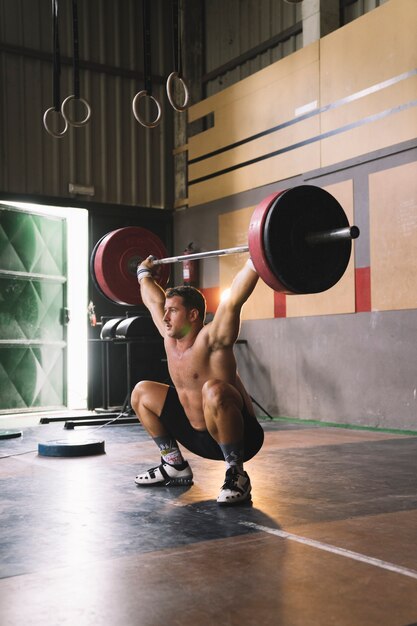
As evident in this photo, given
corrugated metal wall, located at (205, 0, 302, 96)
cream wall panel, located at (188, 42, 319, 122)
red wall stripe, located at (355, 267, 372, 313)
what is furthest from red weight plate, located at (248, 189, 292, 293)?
corrugated metal wall, located at (205, 0, 302, 96)

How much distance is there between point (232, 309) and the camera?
2.85 meters

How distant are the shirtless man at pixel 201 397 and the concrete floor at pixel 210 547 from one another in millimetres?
142

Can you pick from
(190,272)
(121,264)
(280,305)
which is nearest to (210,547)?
(121,264)

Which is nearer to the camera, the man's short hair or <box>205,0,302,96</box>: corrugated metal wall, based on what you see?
the man's short hair

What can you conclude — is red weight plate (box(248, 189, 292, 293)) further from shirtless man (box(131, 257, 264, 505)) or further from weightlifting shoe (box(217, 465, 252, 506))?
weightlifting shoe (box(217, 465, 252, 506))

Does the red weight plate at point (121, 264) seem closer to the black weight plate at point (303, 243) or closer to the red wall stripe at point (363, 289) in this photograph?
the black weight plate at point (303, 243)

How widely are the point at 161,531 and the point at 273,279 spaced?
0.99m

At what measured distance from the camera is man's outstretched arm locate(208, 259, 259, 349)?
9.16 ft

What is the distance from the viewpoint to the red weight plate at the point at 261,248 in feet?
8.87

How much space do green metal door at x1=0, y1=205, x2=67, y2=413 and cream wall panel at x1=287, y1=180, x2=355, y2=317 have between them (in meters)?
2.61

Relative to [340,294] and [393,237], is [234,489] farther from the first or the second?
[340,294]

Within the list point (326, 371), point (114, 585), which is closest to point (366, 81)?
point (326, 371)

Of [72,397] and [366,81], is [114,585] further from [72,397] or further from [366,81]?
[72,397]

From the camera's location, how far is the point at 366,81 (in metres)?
5.62
